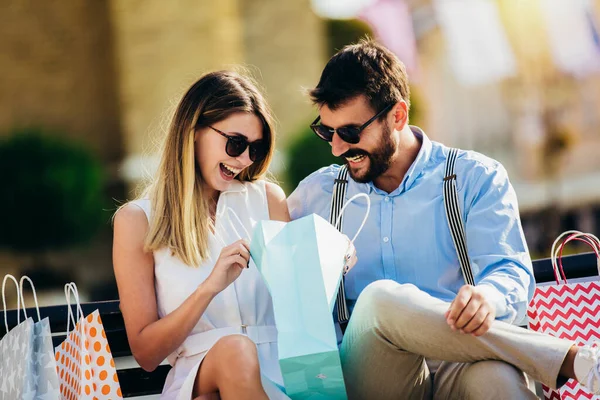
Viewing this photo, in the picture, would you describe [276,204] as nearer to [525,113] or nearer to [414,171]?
[414,171]

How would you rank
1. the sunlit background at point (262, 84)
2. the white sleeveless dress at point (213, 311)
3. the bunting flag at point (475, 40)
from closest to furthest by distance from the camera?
the white sleeveless dress at point (213, 311) < the sunlit background at point (262, 84) < the bunting flag at point (475, 40)

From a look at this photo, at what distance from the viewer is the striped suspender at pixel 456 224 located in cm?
322

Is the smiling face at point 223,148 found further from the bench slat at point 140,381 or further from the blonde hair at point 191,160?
the bench slat at point 140,381

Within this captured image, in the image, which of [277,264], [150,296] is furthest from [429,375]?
[150,296]

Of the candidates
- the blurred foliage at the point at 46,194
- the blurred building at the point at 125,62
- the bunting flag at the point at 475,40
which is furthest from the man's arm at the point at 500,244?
the bunting flag at the point at 475,40

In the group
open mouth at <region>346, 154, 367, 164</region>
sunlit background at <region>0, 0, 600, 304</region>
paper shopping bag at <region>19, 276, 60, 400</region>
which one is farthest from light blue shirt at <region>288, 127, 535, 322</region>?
sunlit background at <region>0, 0, 600, 304</region>

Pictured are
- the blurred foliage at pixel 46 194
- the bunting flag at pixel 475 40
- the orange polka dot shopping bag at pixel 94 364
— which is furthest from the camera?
the bunting flag at pixel 475 40

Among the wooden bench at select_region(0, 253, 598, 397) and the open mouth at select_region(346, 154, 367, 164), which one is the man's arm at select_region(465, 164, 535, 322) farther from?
the wooden bench at select_region(0, 253, 598, 397)

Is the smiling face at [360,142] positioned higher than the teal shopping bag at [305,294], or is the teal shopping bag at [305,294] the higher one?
the smiling face at [360,142]

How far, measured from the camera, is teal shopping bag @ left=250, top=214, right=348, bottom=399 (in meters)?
2.65

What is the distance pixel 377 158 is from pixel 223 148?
1.80ft

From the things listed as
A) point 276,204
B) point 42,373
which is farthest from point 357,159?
point 42,373

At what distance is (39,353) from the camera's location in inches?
119

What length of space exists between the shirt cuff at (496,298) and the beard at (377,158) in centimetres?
66
